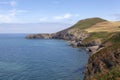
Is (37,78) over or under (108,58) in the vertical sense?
under

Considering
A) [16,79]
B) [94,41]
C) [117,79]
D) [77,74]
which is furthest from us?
[94,41]

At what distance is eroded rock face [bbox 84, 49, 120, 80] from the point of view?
5859 centimetres

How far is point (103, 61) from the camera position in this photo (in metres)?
60.0

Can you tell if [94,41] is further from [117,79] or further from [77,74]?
[117,79]

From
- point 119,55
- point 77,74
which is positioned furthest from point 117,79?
point 77,74

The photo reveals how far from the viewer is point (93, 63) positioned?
61406 mm

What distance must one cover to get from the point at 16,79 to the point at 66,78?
587 inches

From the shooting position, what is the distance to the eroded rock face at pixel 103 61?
192 feet

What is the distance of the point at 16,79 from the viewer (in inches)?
2763

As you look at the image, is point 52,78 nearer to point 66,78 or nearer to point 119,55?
point 66,78

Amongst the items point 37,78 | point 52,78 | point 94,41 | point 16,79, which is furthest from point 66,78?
point 94,41

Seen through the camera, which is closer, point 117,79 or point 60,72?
point 117,79

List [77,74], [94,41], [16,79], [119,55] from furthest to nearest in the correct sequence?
[94,41] → [77,74] → [16,79] → [119,55]

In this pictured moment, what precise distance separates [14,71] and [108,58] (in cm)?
3616
